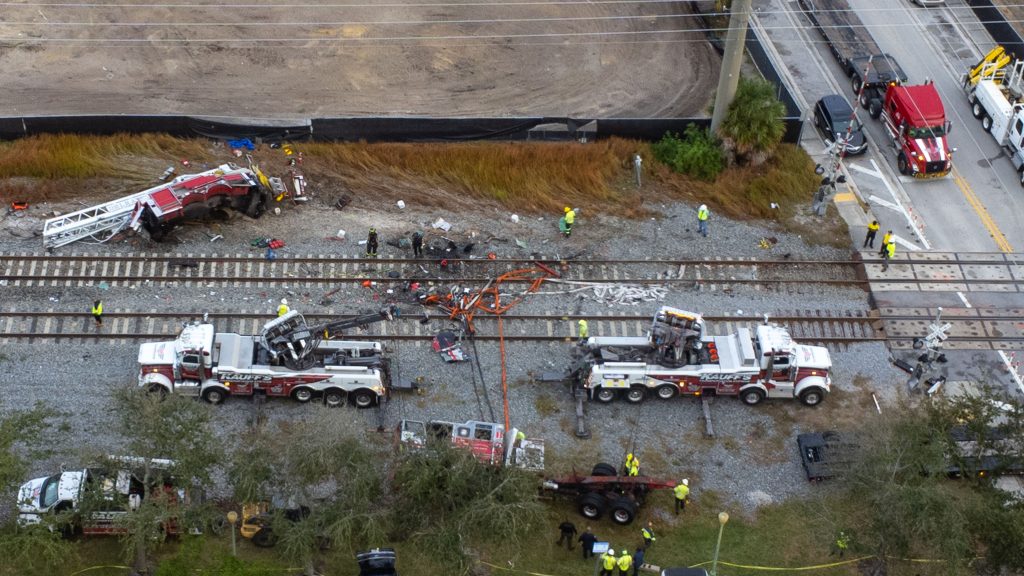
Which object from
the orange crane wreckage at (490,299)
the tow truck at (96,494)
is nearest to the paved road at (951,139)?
the orange crane wreckage at (490,299)

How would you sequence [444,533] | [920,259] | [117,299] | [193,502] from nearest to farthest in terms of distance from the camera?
[444,533] < [193,502] < [117,299] < [920,259]

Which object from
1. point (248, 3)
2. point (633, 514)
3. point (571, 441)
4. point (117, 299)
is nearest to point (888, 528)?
point (633, 514)

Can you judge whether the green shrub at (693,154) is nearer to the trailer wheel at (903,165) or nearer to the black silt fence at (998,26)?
the trailer wheel at (903,165)

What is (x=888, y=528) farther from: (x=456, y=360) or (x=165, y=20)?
(x=165, y=20)

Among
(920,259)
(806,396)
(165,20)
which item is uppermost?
(165,20)

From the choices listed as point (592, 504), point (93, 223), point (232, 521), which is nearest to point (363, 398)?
point (232, 521)

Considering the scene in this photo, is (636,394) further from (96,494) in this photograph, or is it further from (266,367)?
(96,494)

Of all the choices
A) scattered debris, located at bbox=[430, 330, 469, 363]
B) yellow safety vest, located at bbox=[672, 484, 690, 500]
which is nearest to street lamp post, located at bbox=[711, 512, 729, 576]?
yellow safety vest, located at bbox=[672, 484, 690, 500]
